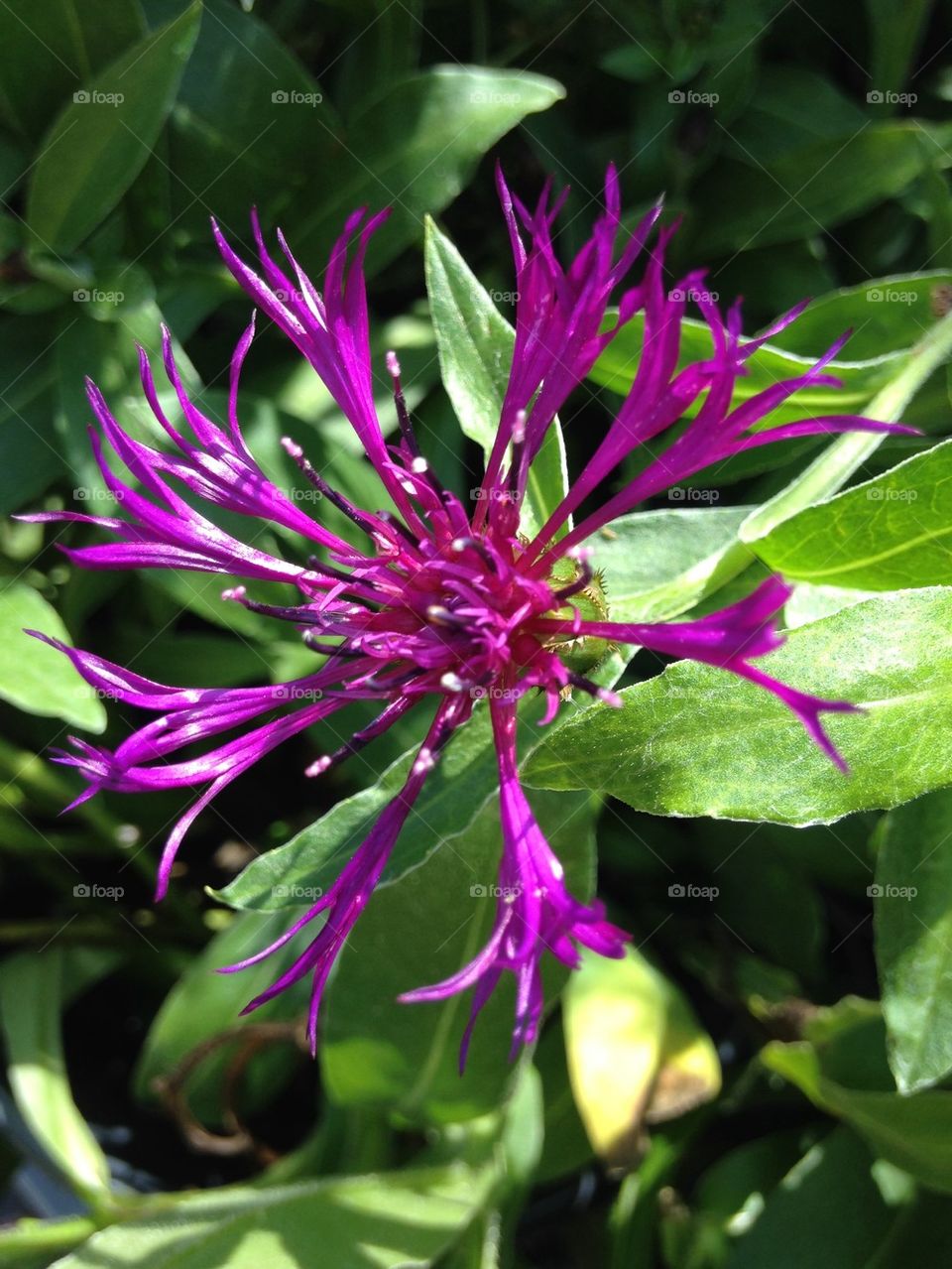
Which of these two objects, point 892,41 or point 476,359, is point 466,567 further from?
point 892,41

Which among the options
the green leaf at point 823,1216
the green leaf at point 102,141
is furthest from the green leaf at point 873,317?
the green leaf at point 823,1216

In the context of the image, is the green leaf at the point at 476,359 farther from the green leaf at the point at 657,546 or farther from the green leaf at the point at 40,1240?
the green leaf at the point at 40,1240

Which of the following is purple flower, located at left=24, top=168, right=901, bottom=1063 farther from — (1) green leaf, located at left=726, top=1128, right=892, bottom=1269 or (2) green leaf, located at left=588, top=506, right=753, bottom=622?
(1) green leaf, located at left=726, top=1128, right=892, bottom=1269

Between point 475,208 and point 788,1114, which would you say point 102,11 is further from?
point 788,1114

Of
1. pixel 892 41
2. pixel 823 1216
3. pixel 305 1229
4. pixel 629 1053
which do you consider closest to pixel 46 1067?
pixel 305 1229

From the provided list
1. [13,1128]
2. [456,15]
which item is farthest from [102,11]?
[13,1128]

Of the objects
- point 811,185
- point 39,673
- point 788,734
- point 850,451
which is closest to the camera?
point 788,734
